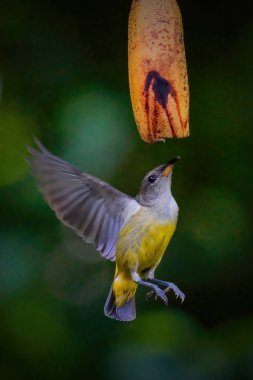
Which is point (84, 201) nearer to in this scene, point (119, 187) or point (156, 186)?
point (156, 186)

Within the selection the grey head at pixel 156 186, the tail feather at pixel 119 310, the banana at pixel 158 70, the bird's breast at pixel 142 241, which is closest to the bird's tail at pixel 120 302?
the tail feather at pixel 119 310

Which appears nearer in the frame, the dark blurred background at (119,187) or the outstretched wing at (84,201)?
the outstretched wing at (84,201)

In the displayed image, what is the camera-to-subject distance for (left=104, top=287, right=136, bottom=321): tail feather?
2562mm

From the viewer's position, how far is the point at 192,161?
2846 mm

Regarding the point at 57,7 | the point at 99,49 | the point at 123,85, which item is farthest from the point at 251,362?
the point at 57,7

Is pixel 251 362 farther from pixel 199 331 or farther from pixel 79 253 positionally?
pixel 79 253

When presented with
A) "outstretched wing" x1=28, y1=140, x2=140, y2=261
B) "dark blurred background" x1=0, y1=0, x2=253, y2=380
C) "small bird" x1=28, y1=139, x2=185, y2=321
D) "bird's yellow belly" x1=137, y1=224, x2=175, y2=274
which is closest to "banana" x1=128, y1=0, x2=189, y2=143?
"outstretched wing" x1=28, y1=140, x2=140, y2=261

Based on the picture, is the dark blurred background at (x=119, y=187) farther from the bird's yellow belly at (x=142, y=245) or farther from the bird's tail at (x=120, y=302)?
the bird's yellow belly at (x=142, y=245)

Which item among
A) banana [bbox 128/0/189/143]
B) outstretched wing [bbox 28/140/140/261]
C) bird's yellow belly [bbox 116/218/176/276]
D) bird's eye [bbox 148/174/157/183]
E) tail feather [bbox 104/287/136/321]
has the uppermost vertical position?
banana [bbox 128/0/189/143]

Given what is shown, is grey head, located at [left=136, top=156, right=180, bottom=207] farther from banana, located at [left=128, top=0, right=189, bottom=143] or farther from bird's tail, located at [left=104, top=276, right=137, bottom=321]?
banana, located at [left=128, top=0, right=189, bottom=143]

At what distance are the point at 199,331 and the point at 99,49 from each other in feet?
3.51

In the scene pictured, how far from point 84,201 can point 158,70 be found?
40.7 inches

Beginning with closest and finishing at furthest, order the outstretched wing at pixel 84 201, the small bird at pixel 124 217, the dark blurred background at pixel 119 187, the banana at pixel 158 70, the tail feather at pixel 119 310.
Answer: the banana at pixel 158 70 < the outstretched wing at pixel 84 201 < the small bird at pixel 124 217 < the tail feather at pixel 119 310 < the dark blurred background at pixel 119 187

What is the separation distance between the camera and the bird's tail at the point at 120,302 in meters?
2.58
